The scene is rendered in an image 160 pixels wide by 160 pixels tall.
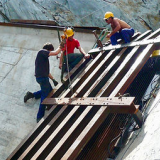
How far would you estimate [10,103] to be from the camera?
6.77 metres

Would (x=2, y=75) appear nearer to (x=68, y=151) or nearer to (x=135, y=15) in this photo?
(x=68, y=151)

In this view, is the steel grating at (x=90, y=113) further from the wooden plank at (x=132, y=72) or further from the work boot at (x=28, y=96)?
the work boot at (x=28, y=96)

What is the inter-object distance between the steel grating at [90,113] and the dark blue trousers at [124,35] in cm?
26

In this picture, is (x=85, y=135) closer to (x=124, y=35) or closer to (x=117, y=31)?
(x=124, y=35)

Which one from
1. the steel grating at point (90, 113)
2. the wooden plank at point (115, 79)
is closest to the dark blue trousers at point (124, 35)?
the steel grating at point (90, 113)

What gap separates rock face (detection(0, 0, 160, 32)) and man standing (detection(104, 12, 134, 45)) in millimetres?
4031

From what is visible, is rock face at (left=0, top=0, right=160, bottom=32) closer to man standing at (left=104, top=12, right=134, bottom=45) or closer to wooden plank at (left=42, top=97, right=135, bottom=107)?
man standing at (left=104, top=12, right=134, bottom=45)

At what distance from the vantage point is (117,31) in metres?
6.59

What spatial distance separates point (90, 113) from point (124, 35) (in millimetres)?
2323

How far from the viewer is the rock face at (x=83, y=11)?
1041cm

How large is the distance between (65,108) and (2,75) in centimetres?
304

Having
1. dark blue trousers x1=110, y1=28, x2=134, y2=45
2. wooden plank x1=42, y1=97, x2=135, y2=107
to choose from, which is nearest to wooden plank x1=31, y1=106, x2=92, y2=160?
wooden plank x1=42, y1=97, x2=135, y2=107

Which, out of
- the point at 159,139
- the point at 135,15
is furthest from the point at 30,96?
the point at 135,15

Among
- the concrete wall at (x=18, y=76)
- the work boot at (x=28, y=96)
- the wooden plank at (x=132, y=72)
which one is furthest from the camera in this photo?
the work boot at (x=28, y=96)
